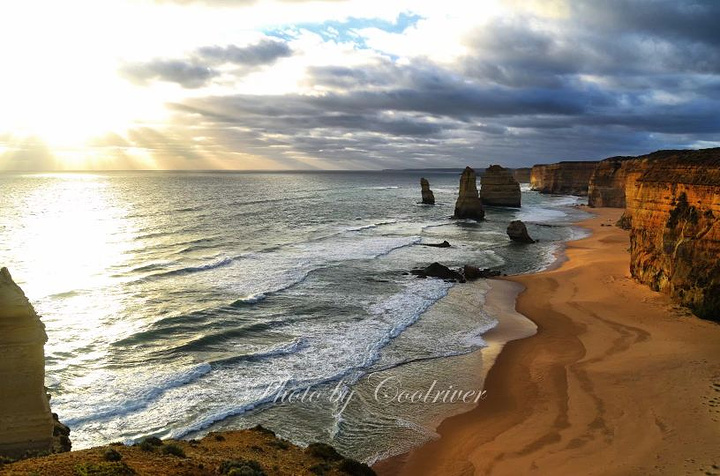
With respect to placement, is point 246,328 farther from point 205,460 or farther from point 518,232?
point 518,232

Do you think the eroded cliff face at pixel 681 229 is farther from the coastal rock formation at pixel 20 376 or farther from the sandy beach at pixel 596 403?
the coastal rock formation at pixel 20 376

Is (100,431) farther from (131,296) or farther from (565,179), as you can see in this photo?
(565,179)

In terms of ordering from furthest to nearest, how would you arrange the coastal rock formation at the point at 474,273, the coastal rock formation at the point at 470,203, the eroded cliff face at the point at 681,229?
the coastal rock formation at the point at 470,203 → the coastal rock formation at the point at 474,273 → the eroded cliff face at the point at 681,229

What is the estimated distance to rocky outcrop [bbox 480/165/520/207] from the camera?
90188mm

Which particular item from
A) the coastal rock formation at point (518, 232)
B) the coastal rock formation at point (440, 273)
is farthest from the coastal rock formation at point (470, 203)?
the coastal rock formation at point (440, 273)

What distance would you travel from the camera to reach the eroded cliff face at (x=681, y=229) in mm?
23250

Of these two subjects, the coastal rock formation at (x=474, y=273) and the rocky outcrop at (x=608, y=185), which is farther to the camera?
the rocky outcrop at (x=608, y=185)

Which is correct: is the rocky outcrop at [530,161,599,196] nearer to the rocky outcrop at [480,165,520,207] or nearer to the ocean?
the rocky outcrop at [480,165,520,207]

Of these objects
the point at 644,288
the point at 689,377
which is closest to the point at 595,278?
the point at 644,288

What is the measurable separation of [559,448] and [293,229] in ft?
164

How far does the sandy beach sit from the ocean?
1.50 metres

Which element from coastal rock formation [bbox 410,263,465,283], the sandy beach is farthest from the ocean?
the sandy beach

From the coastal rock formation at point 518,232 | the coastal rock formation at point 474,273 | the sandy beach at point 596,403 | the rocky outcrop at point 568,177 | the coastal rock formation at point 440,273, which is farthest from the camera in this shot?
the rocky outcrop at point 568,177

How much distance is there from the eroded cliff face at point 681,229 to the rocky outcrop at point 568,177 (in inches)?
4160
